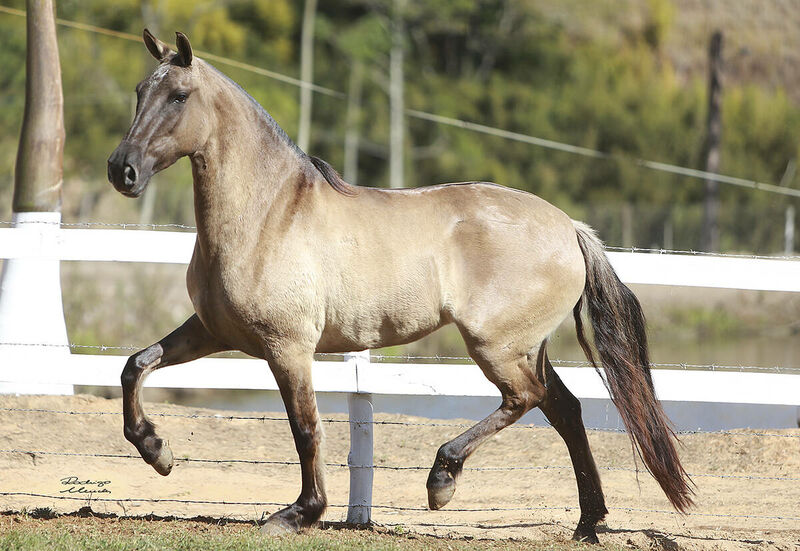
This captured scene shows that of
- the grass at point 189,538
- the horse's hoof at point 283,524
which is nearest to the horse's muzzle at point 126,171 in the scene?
the grass at point 189,538

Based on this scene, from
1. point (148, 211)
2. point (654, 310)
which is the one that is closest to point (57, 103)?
point (654, 310)

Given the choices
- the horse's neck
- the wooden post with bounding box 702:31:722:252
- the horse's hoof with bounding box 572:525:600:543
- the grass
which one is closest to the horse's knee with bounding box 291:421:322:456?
the grass

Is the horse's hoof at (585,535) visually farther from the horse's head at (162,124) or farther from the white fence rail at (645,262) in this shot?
the horse's head at (162,124)

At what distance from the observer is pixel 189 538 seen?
14.0ft

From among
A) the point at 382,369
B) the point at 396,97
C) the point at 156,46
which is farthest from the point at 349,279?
the point at 396,97

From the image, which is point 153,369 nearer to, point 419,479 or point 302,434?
point 302,434

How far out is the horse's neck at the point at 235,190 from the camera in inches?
173

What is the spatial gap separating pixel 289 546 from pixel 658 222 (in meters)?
23.4

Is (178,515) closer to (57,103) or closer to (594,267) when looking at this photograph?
(594,267)

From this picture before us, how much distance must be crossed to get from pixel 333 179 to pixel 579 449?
179 cm

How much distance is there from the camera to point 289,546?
4117 millimetres

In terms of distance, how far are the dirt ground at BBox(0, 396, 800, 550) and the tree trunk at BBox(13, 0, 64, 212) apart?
1.78m

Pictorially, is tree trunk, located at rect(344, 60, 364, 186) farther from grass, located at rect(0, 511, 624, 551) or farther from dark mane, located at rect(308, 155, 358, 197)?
grass, located at rect(0, 511, 624, 551)

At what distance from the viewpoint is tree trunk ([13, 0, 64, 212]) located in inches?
292
